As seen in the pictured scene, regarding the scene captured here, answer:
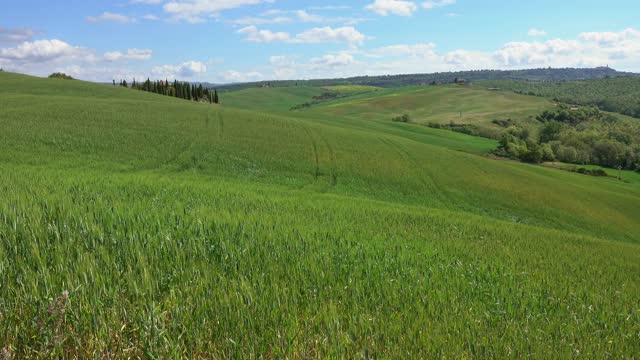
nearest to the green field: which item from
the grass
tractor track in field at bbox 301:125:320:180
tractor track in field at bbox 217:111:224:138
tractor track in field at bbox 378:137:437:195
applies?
tractor track in field at bbox 301:125:320:180

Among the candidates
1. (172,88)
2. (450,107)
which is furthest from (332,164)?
(450,107)

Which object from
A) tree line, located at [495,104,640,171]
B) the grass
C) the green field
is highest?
the grass

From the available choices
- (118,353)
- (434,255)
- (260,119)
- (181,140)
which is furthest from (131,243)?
(260,119)

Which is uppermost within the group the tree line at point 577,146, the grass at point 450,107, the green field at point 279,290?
the grass at point 450,107

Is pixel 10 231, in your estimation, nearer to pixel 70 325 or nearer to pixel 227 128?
pixel 70 325

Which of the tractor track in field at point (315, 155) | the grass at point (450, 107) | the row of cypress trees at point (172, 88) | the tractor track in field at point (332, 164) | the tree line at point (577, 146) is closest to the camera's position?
the tractor track in field at point (332, 164)

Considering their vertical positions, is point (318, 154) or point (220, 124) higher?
point (220, 124)

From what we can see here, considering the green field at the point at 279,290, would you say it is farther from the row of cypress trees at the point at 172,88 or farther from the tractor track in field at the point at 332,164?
the row of cypress trees at the point at 172,88

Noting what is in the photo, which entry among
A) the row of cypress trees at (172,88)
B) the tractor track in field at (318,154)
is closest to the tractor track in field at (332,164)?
the tractor track in field at (318,154)

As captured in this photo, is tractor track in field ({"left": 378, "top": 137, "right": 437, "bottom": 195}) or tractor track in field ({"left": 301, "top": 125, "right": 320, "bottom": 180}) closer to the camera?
tractor track in field ({"left": 301, "top": 125, "right": 320, "bottom": 180})

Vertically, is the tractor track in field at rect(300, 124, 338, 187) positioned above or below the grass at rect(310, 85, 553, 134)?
below

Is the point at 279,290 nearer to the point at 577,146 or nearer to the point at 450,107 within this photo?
the point at 577,146

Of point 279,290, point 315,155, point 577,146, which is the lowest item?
point 577,146

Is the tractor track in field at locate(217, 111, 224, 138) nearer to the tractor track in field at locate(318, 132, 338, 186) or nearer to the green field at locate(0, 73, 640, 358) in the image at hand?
the tractor track in field at locate(318, 132, 338, 186)
